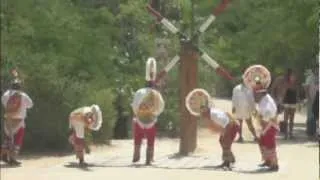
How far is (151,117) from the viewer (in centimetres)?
1350

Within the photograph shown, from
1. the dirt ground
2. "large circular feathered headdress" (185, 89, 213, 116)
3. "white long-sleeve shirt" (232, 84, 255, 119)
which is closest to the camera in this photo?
the dirt ground

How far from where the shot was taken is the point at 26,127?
49.6 feet

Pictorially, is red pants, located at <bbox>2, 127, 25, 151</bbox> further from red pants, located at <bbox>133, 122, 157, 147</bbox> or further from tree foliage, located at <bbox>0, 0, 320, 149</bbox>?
red pants, located at <bbox>133, 122, 157, 147</bbox>

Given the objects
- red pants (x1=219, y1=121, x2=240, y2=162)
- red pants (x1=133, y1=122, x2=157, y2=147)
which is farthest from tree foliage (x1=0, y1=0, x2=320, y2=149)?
red pants (x1=219, y1=121, x2=240, y2=162)

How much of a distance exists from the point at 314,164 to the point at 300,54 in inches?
286

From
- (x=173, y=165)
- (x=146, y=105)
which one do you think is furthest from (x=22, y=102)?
(x=173, y=165)

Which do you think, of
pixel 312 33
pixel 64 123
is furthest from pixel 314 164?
pixel 312 33

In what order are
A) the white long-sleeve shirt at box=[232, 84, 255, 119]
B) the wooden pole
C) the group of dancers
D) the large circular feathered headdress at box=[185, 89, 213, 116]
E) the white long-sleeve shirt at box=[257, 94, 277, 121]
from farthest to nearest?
the wooden pole → the white long-sleeve shirt at box=[232, 84, 255, 119] → the large circular feathered headdress at box=[185, 89, 213, 116] → the group of dancers → the white long-sleeve shirt at box=[257, 94, 277, 121]

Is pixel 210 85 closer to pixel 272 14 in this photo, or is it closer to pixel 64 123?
pixel 272 14

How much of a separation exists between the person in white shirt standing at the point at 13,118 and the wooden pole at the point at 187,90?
3.20 meters

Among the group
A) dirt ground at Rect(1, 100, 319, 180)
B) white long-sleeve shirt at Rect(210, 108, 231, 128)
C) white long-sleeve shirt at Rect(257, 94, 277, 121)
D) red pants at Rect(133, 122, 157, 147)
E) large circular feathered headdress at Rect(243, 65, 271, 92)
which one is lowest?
dirt ground at Rect(1, 100, 319, 180)

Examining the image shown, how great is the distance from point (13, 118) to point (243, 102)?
13.7 ft

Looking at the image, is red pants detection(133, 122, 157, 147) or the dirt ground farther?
red pants detection(133, 122, 157, 147)

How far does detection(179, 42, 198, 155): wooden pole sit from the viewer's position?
593 inches
